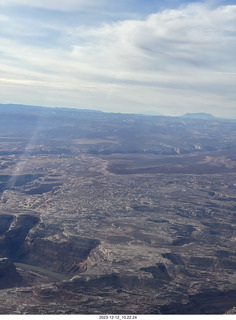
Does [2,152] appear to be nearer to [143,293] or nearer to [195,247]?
[195,247]

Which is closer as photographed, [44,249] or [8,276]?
[8,276]

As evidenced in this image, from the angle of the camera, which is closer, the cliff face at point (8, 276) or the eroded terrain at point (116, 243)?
the eroded terrain at point (116, 243)

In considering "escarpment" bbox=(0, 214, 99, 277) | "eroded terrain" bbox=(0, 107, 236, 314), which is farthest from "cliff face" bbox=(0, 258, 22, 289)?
"escarpment" bbox=(0, 214, 99, 277)

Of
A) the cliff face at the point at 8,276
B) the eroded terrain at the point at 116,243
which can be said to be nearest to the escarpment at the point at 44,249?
the eroded terrain at the point at 116,243

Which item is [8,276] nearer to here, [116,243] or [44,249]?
[44,249]

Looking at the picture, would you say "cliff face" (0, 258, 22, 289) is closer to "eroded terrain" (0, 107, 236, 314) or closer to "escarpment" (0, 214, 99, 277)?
"eroded terrain" (0, 107, 236, 314)

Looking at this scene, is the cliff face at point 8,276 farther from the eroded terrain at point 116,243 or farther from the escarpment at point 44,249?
the escarpment at point 44,249

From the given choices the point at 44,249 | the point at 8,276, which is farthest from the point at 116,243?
the point at 8,276

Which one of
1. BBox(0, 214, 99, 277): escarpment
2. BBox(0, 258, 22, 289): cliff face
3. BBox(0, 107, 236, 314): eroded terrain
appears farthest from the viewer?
BBox(0, 214, 99, 277): escarpment
